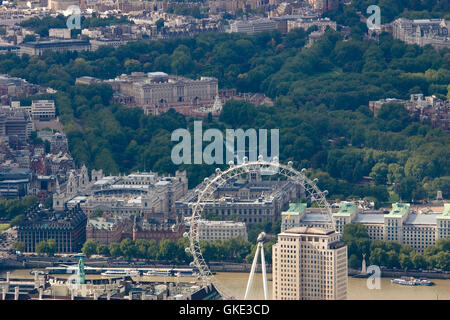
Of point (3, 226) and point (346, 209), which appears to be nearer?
point (346, 209)

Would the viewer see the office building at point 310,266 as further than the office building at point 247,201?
No

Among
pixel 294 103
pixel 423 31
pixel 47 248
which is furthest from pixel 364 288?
pixel 423 31

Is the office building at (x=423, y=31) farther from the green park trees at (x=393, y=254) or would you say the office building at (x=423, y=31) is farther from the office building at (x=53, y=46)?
the green park trees at (x=393, y=254)

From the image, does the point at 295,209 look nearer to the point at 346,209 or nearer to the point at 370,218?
the point at 346,209

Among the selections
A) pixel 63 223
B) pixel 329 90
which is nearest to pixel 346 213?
pixel 63 223

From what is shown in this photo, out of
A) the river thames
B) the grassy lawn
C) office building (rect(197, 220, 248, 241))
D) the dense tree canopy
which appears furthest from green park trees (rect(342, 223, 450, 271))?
the grassy lawn

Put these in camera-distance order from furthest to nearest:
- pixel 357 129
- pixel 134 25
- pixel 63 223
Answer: pixel 134 25 < pixel 357 129 < pixel 63 223

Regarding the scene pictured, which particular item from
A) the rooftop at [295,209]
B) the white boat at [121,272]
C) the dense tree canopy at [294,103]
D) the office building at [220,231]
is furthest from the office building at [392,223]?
the dense tree canopy at [294,103]
